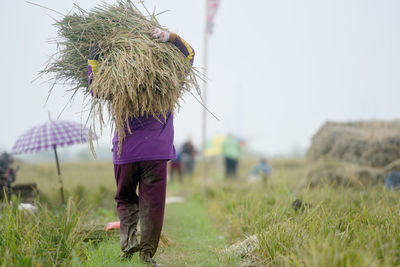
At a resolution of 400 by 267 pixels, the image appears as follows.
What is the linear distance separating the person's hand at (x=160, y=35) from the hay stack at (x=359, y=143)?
16.5 ft

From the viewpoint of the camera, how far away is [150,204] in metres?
3.02

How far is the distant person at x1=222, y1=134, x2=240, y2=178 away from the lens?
Answer: 474 inches

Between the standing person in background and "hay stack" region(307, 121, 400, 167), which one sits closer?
the standing person in background

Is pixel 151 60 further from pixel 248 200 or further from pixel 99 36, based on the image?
pixel 248 200

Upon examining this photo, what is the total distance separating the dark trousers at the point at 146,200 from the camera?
3.01 meters

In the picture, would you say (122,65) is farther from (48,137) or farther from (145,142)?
(48,137)

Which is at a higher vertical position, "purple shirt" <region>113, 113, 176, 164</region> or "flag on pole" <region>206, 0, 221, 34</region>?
"flag on pole" <region>206, 0, 221, 34</region>

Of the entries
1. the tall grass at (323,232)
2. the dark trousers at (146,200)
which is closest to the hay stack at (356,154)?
the tall grass at (323,232)

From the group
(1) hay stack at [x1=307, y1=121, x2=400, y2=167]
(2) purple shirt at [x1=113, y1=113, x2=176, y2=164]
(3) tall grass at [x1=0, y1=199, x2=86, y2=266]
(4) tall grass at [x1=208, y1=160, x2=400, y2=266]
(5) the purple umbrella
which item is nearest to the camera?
(4) tall grass at [x1=208, y1=160, x2=400, y2=266]

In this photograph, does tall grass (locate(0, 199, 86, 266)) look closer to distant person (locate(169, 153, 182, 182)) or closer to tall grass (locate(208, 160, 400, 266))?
tall grass (locate(208, 160, 400, 266))

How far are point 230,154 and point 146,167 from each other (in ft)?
30.1

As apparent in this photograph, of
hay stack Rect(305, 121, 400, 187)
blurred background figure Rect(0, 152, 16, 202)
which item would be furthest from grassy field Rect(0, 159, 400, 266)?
hay stack Rect(305, 121, 400, 187)

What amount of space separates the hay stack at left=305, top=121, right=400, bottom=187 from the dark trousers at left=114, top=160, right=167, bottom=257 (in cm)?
357

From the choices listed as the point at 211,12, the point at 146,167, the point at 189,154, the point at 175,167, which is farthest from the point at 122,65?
the point at 189,154
